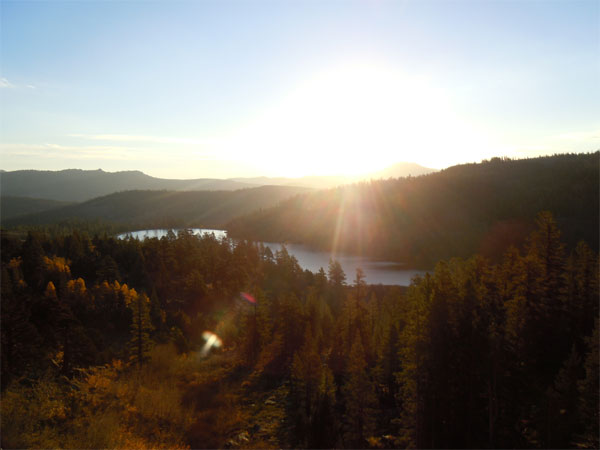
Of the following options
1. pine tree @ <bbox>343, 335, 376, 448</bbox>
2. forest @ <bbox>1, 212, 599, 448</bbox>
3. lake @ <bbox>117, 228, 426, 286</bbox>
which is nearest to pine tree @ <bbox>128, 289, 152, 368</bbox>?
forest @ <bbox>1, 212, 599, 448</bbox>

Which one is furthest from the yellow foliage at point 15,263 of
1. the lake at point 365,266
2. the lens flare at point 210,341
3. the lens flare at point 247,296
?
the lake at point 365,266

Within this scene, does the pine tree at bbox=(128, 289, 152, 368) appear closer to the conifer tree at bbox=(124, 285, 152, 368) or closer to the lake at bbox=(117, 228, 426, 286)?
the conifer tree at bbox=(124, 285, 152, 368)

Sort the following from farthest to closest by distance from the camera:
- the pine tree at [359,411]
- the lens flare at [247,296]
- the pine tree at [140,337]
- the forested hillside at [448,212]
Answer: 1. the forested hillside at [448,212]
2. the lens flare at [247,296]
3. the pine tree at [140,337]
4. the pine tree at [359,411]

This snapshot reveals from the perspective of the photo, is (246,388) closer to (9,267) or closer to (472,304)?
(472,304)

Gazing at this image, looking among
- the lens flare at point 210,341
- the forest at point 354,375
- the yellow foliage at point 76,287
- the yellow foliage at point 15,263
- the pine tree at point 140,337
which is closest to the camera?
the forest at point 354,375

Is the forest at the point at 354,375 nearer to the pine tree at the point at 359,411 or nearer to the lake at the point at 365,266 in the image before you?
the pine tree at the point at 359,411

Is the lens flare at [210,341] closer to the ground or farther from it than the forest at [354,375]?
closer to the ground
